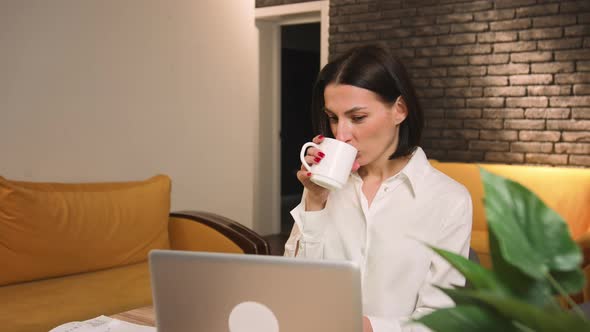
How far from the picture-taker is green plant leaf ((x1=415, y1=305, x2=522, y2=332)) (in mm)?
470

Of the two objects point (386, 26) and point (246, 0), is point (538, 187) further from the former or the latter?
point (246, 0)

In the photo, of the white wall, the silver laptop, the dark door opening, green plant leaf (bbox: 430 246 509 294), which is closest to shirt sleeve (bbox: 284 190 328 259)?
the silver laptop

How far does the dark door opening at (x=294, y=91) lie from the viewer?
8.79m

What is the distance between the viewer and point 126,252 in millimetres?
3051

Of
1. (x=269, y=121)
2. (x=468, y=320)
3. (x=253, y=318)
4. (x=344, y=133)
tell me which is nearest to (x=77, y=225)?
(x=344, y=133)

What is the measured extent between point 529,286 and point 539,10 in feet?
15.2

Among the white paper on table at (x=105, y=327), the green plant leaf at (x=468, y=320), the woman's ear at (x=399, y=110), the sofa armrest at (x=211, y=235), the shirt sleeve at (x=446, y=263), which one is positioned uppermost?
the woman's ear at (x=399, y=110)

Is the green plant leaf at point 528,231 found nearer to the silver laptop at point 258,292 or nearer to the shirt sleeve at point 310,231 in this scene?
the silver laptop at point 258,292

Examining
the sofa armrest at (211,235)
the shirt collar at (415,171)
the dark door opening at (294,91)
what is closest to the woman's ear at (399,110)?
the shirt collar at (415,171)

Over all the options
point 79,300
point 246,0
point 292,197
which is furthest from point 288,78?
point 79,300

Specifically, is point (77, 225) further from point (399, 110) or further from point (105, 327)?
point (399, 110)

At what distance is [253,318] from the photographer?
2.88 ft

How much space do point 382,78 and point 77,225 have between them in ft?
5.90

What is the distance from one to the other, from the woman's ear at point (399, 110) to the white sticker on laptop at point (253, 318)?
0.84m
